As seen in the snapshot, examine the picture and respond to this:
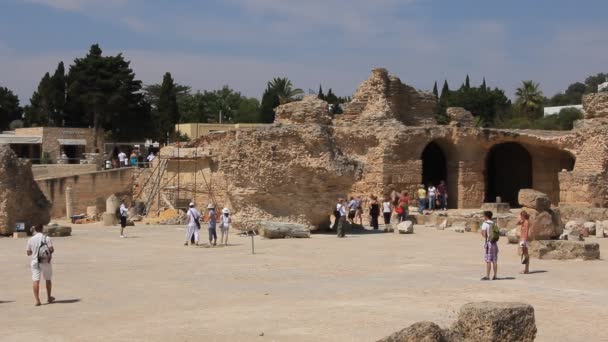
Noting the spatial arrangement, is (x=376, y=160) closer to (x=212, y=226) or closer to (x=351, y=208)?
(x=351, y=208)

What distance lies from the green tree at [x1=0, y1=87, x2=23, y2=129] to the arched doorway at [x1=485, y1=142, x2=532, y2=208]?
40.4 meters

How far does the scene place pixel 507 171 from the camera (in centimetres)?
3647

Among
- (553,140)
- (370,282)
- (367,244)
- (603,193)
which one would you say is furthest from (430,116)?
(370,282)

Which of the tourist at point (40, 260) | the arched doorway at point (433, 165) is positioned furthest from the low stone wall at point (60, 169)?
the tourist at point (40, 260)

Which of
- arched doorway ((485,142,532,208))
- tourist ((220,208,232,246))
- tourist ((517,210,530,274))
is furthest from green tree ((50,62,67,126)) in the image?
tourist ((517,210,530,274))

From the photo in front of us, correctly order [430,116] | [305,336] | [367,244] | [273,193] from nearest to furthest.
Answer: [305,336]
[367,244]
[273,193]
[430,116]

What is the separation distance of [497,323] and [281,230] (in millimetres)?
14485

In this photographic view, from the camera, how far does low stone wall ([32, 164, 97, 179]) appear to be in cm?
3656

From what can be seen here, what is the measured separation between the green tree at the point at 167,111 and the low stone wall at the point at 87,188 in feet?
65.0

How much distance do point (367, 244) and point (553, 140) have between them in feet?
46.5

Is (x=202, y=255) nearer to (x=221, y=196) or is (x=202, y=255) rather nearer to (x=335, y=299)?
(x=335, y=299)

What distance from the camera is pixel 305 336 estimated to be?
913 cm

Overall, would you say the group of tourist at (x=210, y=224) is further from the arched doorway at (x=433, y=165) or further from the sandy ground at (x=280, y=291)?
the arched doorway at (x=433, y=165)

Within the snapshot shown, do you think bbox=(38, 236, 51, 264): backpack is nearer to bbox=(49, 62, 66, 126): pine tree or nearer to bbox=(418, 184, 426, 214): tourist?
bbox=(418, 184, 426, 214): tourist
